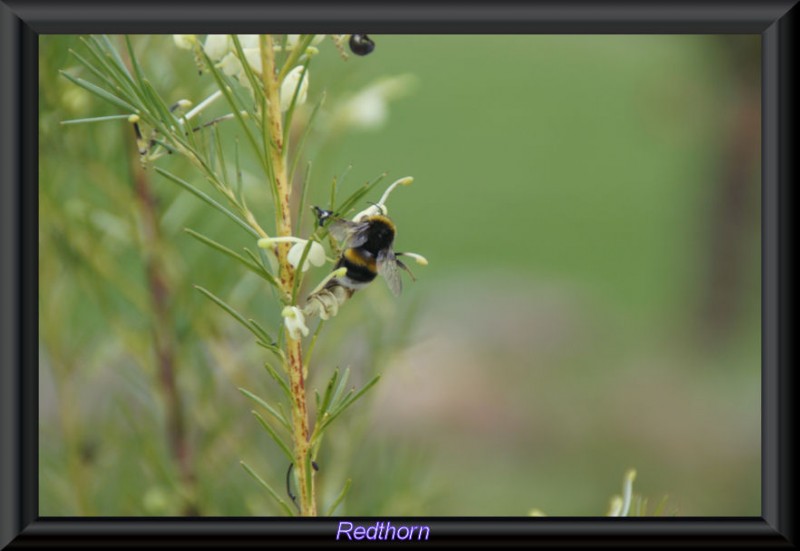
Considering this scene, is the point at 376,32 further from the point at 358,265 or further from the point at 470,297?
the point at 470,297

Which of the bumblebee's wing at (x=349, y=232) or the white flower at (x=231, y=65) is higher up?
the white flower at (x=231, y=65)

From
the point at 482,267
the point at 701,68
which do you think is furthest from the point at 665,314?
the point at 701,68

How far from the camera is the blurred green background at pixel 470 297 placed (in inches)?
16.8

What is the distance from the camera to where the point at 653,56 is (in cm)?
304

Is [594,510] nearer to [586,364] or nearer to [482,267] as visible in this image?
[586,364]

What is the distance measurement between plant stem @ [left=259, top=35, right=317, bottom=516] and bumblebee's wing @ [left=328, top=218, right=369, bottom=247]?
0.03 metres

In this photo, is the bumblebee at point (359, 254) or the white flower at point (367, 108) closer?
the bumblebee at point (359, 254)

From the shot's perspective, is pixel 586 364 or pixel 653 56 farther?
pixel 653 56

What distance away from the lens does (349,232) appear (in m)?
0.29

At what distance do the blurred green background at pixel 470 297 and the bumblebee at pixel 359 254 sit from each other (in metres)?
0.06

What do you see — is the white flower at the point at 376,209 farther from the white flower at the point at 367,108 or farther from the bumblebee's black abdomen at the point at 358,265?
the white flower at the point at 367,108

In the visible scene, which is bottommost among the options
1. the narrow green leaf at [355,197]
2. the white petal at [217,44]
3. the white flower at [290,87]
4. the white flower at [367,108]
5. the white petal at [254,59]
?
the narrow green leaf at [355,197]

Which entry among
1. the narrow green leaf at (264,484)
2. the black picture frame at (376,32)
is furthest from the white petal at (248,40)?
the narrow green leaf at (264,484)

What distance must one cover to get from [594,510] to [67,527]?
61.3 inches
